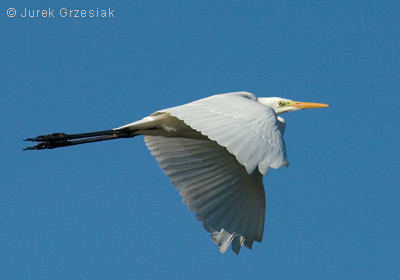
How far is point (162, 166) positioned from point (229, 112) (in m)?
2.46

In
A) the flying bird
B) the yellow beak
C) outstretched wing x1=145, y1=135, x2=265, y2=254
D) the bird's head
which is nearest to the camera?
the flying bird

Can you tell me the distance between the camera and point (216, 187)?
1070 cm

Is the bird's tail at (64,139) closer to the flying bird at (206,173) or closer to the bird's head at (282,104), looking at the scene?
the flying bird at (206,173)

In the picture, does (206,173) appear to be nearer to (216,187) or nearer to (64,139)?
(216,187)

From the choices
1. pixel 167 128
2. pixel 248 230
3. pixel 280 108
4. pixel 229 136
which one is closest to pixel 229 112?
pixel 229 136

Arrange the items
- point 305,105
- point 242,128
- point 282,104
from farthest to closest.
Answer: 1. point 305,105
2. point 282,104
3. point 242,128

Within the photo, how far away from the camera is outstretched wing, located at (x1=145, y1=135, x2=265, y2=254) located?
34.2 ft

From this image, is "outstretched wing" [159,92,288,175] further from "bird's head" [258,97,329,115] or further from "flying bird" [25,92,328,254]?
"bird's head" [258,97,329,115]

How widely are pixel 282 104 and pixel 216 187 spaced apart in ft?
6.62

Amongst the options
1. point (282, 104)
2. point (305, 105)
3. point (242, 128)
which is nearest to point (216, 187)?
point (282, 104)

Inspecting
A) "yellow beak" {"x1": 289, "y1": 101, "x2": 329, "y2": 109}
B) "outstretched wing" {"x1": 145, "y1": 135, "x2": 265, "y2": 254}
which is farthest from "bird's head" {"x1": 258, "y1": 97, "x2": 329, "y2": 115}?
"outstretched wing" {"x1": 145, "y1": 135, "x2": 265, "y2": 254}

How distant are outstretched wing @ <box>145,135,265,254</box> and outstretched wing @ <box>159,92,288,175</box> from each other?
184 cm

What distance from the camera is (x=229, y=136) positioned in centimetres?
778

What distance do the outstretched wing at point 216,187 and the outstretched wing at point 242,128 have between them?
184 centimetres
